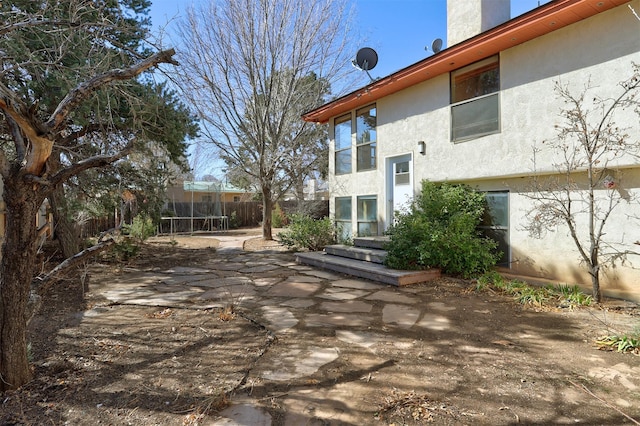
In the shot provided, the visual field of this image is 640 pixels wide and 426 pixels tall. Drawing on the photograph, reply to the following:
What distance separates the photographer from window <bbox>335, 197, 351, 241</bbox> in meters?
9.90

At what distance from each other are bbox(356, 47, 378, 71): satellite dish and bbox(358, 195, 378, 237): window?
11.1ft

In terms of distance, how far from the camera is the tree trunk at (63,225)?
7.48 metres

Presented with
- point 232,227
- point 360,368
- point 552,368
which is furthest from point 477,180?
point 232,227

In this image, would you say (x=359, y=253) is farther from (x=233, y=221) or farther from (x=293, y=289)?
(x=233, y=221)

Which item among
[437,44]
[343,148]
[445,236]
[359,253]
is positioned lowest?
[359,253]

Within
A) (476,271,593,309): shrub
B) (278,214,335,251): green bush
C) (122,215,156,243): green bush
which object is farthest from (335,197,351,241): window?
(122,215,156,243): green bush

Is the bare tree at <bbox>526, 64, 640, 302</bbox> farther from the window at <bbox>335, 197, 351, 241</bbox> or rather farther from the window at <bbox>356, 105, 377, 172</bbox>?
the window at <bbox>335, 197, 351, 241</bbox>

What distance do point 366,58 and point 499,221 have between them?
545cm

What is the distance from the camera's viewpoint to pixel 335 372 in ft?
8.87

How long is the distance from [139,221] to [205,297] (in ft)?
22.3

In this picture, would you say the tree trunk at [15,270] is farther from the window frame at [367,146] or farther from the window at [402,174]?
the window frame at [367,146]

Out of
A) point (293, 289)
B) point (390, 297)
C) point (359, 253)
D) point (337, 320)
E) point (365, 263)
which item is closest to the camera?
point (337, 320)

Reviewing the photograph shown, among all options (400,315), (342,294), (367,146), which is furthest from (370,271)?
(367,146)

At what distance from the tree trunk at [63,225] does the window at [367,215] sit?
→ 6.60m
